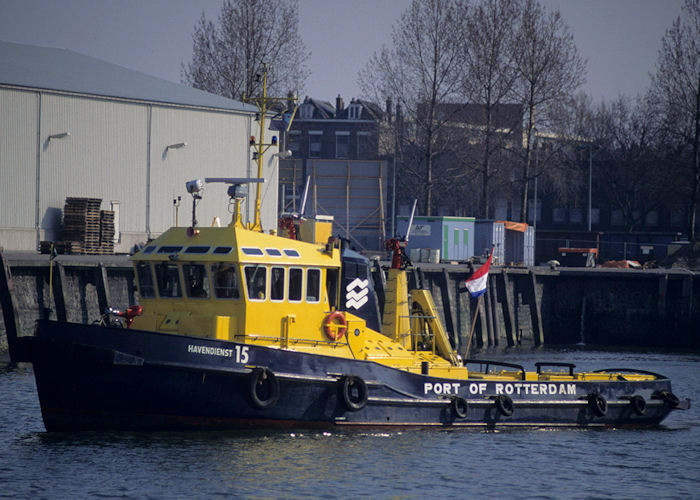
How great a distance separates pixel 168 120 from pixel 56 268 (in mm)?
14062

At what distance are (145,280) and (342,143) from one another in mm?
72381

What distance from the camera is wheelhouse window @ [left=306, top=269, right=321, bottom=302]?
17.9m

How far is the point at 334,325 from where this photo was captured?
18062 millimetres

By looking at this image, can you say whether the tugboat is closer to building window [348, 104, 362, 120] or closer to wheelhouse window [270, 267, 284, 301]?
wheelhouse window [270, 267, 284, 301]

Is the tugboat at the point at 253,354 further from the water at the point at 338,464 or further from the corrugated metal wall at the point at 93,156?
the corrugated metal wall at the point at 93,156

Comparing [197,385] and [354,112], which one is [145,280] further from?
[354,112]

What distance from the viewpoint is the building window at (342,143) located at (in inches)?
3504

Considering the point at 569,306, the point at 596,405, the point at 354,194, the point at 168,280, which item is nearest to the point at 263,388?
the point at 168,280

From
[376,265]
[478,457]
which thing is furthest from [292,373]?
[376,265]

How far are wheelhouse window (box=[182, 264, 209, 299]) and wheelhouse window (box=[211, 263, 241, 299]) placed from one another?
193mm

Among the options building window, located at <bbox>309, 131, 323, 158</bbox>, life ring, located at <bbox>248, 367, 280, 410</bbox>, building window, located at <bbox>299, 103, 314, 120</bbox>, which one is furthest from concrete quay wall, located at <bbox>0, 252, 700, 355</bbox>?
building window, located at <bbox>299, 103, 314, 120</bbox>

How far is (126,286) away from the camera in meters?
29.5

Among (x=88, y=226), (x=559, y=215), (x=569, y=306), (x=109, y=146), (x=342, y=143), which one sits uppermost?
(x=342, y=143)

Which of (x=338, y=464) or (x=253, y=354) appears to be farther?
(x=253, y=354)
